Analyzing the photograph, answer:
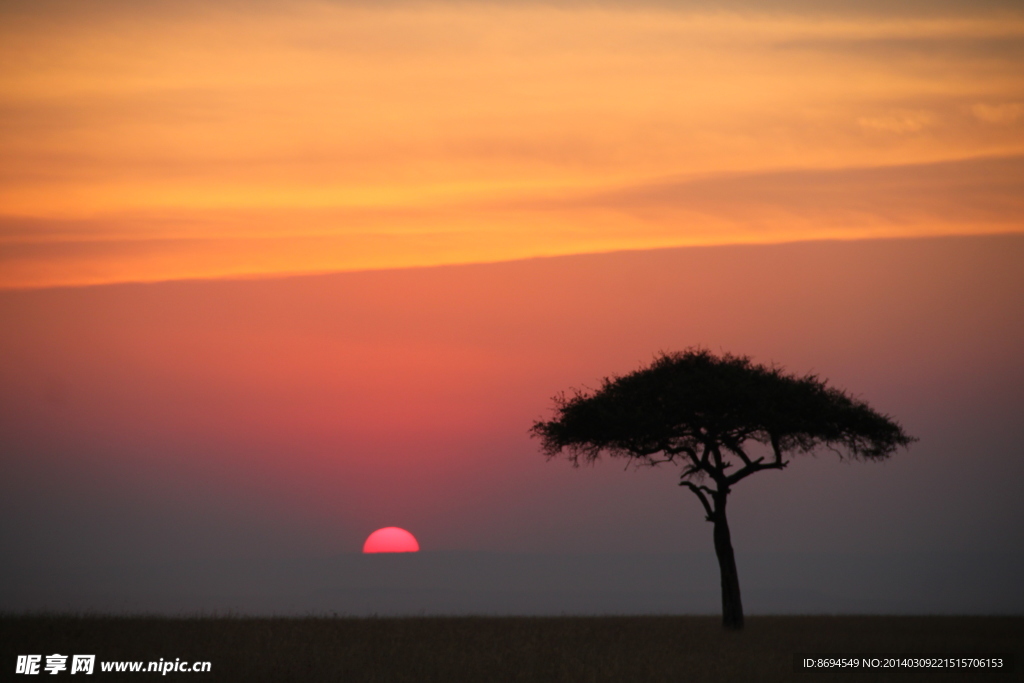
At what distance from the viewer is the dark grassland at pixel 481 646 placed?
89.8 ft

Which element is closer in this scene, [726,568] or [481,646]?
[481,646]

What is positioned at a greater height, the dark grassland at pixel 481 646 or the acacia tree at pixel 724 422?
the acacia tree at pixel 724 422

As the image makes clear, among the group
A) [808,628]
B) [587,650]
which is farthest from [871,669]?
[808,628]

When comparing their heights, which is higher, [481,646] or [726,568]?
[726,568]

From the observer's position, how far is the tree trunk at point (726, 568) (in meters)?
40.1

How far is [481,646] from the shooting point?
31875 millimetres

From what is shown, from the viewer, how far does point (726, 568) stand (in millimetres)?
40562

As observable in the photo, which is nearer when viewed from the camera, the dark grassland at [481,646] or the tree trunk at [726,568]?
the dark grassland at [481,646]

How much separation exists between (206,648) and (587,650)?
36.8ft

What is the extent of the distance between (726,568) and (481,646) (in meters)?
12.7

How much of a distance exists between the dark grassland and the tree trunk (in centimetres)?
89

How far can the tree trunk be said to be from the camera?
40.1m

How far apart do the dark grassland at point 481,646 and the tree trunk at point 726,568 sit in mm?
892

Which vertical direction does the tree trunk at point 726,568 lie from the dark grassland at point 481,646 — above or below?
above
